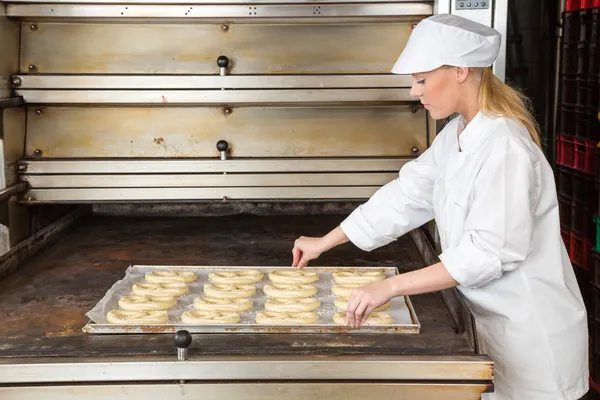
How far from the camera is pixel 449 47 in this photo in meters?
1.93

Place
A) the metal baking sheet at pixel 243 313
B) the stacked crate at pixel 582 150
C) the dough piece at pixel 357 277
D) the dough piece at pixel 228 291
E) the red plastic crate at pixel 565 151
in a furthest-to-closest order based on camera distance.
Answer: the red plastic crate at pixel 565 151 → the stacked crate at pixel 582 150 → the dough piece at pixel 357 277 → the dough piece at pixel 228 291 → the metal baking sheet at pixel 243 313

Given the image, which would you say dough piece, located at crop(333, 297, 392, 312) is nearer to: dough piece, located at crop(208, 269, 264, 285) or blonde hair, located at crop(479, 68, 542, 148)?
dough piece, located at crop(208, 269, 264, 285)

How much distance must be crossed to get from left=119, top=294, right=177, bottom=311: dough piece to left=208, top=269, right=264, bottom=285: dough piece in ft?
0.68

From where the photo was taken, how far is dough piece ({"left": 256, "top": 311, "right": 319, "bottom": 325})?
6.73 ft

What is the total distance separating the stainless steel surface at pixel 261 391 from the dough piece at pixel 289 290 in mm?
516

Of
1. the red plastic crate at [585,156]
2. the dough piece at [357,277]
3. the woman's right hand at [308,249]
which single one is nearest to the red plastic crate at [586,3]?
the red plastic crate at [585,156]

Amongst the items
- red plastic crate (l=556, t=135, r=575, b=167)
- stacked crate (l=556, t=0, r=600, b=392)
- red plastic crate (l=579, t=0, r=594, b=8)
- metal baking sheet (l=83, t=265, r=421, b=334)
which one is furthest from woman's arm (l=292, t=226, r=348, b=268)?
red plastic crate (l=579, t=0, r=594, b=8)

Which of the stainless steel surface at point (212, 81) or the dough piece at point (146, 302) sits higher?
the stainless steel surface at point (212, 81)

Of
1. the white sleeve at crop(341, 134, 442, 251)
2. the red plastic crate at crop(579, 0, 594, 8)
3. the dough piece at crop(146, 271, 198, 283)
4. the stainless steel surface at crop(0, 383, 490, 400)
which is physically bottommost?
the stainless steel surface at crop(0, 383, 490, 400)

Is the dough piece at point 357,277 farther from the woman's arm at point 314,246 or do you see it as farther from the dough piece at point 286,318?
the dough piece at point 286,318

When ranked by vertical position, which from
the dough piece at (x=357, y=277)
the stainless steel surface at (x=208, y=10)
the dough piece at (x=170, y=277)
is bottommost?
the dough piece at (x=170, y=277)

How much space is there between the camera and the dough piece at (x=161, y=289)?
2350 mm

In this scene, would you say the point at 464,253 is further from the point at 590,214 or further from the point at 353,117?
the point at 590,214

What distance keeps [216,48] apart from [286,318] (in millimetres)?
1441
